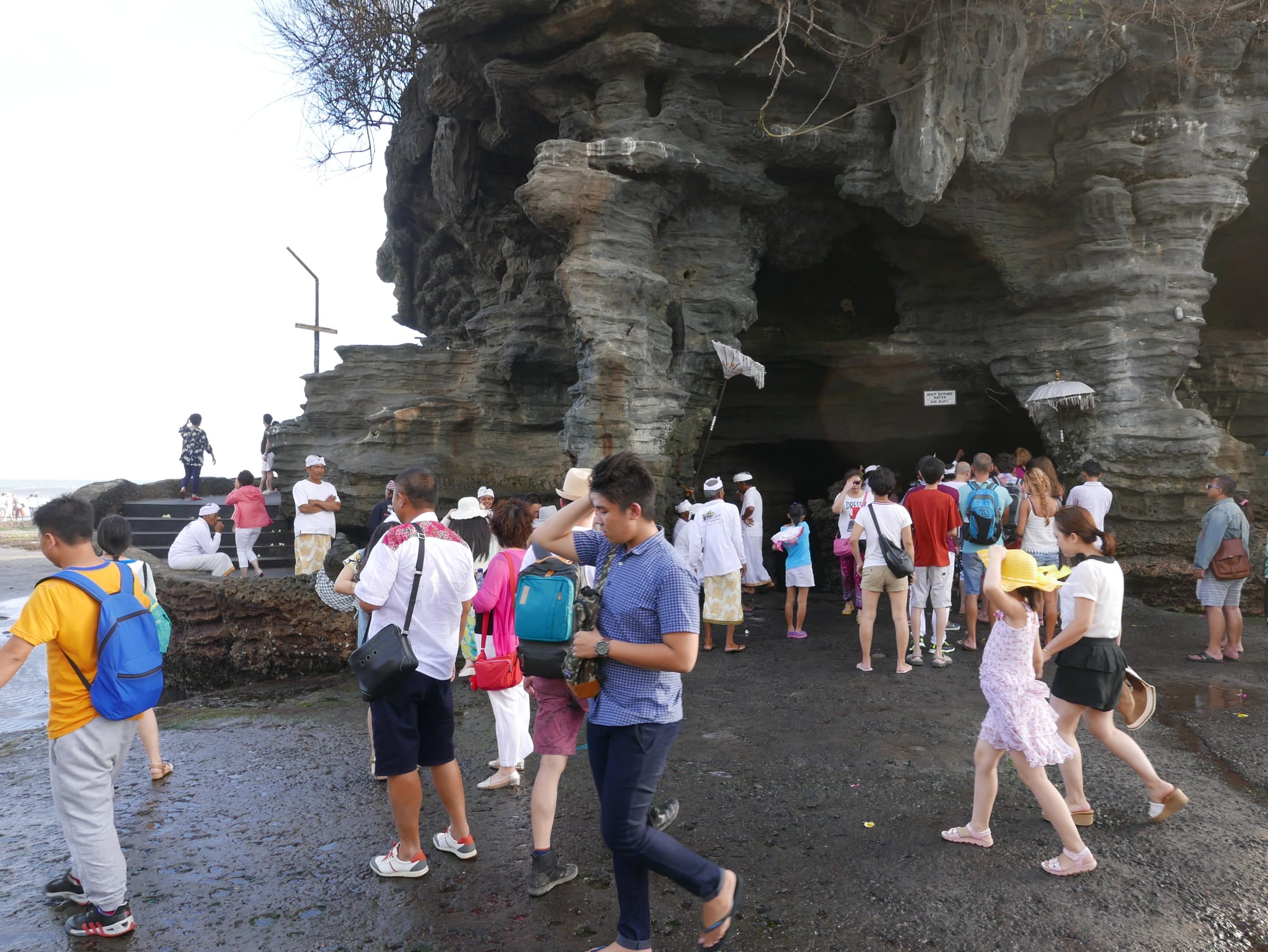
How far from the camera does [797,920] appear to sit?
3.25 m

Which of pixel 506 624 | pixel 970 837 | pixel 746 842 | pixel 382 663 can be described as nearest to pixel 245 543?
pixel 506 624

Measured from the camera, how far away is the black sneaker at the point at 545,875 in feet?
11.3

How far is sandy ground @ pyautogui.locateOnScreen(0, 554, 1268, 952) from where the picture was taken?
3.19 meters

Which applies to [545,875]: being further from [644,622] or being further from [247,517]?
[247,517]

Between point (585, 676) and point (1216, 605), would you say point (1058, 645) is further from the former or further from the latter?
point (1216, 605)

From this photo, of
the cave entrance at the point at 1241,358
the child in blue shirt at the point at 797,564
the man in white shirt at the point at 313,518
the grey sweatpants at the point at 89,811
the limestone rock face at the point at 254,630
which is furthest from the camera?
the cave entrance at the point at 1241,358

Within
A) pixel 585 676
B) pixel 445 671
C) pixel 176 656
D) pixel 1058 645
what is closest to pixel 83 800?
pixel 445 671

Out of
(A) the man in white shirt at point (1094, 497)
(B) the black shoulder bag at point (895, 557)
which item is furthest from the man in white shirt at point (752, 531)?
(A) the man in white shirt at point (1094, 497)

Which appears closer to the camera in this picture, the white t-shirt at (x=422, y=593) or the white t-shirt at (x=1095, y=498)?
the white t-shirt at (x=422, y=593)

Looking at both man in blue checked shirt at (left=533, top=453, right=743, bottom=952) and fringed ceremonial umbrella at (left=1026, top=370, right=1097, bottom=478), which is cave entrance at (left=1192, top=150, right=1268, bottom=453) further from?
man in blue checked shirt at (left=533, top=453, right=743, bottom=952)

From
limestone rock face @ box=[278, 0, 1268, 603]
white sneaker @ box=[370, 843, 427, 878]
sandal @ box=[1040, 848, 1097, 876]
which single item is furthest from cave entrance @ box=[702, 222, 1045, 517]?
white sneaker @ box=[370, 843, 427, 878]

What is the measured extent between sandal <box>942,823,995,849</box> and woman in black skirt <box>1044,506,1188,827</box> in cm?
54

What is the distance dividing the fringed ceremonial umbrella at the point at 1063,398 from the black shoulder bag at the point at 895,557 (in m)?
6.81

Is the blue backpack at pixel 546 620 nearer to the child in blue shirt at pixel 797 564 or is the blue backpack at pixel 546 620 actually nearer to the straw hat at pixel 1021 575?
the straw hat at pixel 1021 575
